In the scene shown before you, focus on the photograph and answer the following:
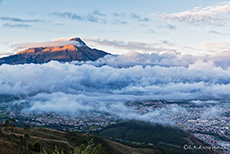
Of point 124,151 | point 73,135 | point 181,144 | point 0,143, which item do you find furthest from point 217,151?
point 0,143

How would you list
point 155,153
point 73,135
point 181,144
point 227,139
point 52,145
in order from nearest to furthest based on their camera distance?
point 52,145, point 73,135, point 155,153, point 181,144, point 227,139

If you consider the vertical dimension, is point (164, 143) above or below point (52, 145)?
below

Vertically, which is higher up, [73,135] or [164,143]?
[73,135]

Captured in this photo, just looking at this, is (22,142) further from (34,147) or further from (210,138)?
(210,138)

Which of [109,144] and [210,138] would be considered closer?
[109,144]

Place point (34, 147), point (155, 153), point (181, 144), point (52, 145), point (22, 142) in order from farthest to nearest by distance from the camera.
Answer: point (181, 144) → point (155, 153) → point (52, 145) → point (22, 142) → point (34, 147)

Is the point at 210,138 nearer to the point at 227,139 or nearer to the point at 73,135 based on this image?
the point at 227,139

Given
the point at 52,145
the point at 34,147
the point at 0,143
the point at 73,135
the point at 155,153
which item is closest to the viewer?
the point at 0,143

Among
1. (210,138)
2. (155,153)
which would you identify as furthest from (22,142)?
(210,138)

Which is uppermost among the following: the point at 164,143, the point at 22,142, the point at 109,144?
the point at 22,142
